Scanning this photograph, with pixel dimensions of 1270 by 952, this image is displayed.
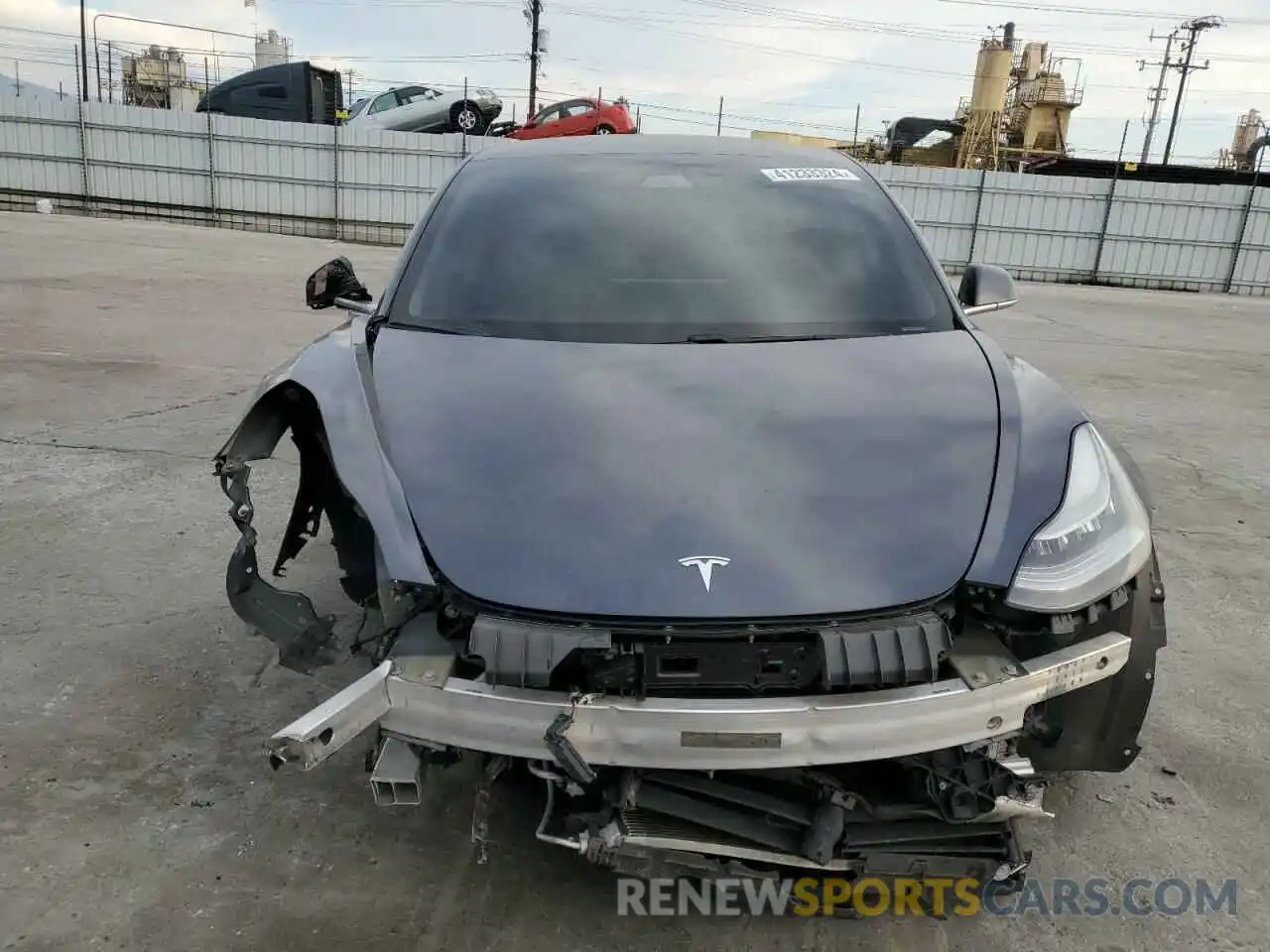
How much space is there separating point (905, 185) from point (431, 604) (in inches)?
810

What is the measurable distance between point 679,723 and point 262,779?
1.38 meters

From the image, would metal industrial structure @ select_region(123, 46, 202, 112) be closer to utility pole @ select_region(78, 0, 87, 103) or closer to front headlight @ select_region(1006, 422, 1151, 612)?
utility pole @ select_region(78, 0, 87, 103)

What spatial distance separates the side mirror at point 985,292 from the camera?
3061 mm

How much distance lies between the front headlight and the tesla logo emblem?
55 centimetres

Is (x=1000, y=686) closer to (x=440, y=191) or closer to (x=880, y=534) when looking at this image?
(x=880, y=534)

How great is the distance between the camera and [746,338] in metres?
2.56

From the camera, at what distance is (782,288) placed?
2.75 m

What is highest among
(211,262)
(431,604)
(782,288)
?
(782,288)

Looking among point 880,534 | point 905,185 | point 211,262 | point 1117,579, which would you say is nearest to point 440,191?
point 880,534

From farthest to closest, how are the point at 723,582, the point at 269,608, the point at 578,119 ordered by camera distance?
the point at 578,119 < the point at 269,608 < the point at 723,582

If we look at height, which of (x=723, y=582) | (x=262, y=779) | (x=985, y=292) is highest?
(x=985, y=292)

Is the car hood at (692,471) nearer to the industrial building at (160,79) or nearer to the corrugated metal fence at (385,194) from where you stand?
the corrugated metal fence at (385,194)

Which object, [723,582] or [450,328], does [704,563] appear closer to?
[723,582]

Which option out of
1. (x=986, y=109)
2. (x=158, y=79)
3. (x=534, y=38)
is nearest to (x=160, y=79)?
(x=158, y=79)
